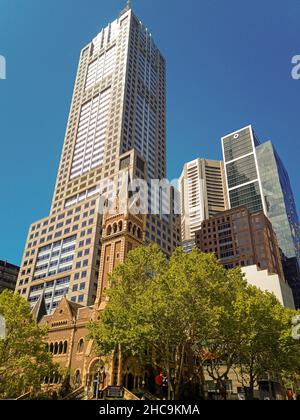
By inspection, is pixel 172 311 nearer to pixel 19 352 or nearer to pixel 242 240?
pixel 19 352

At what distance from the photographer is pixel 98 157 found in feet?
422

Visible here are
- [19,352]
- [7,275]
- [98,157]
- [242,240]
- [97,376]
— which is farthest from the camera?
[242,240]

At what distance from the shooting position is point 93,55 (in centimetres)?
16675

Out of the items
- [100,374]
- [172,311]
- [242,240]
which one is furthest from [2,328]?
[242,240]

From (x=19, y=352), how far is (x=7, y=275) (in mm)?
108525

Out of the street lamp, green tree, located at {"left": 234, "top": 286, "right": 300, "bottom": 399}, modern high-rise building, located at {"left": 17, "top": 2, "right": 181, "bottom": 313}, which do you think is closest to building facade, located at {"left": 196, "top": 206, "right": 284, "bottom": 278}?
modern high-rise building, located at {"left": 17, "top": 2, "right": 181, "bottom": 313}

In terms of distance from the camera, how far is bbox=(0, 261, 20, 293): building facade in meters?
134

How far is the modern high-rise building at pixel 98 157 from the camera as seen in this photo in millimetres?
101375

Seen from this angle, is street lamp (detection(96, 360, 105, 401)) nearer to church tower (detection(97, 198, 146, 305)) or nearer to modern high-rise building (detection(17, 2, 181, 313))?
church tower (detection(97, 198, 146, 305))

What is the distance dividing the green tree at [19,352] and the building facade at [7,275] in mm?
103425

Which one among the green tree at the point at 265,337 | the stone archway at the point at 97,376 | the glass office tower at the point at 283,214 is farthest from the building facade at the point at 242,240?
the stone archway at the point at 97,376

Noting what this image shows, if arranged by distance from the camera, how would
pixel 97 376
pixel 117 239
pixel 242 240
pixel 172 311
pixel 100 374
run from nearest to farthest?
pixel 172 311 → pixel 100 374 → pixel 97 376 → pixel 117 239 → pixel 242 240

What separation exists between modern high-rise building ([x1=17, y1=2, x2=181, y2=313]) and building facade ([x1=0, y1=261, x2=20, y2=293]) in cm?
2374

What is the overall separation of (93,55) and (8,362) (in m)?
161
